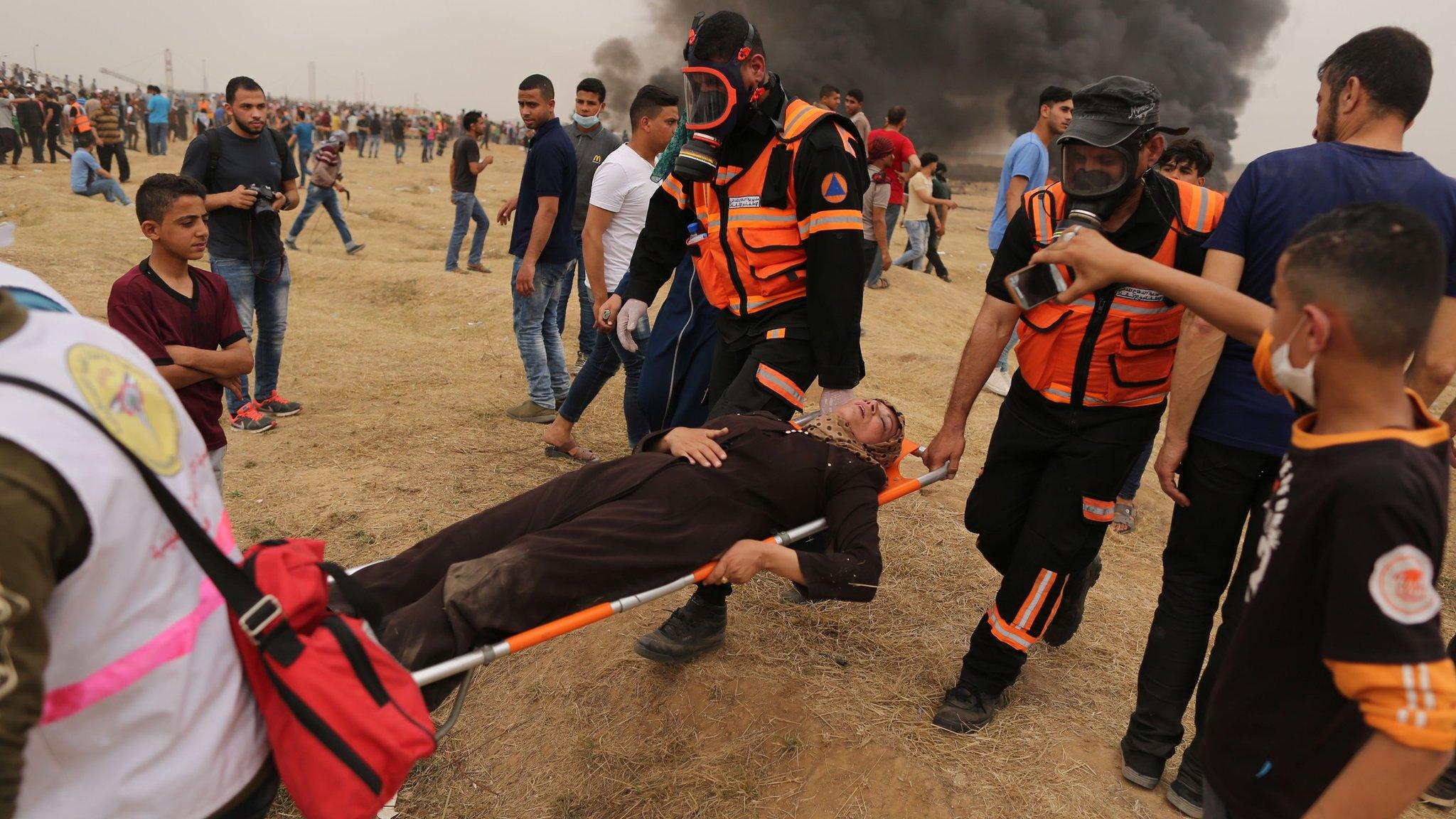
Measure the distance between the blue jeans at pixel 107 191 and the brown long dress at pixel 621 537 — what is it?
48.0 feet

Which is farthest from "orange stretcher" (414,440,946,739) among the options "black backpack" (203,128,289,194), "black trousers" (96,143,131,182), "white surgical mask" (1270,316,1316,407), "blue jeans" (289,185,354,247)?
"black trousers" (96,143,131,182)

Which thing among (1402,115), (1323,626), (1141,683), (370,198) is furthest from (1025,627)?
(370,198)

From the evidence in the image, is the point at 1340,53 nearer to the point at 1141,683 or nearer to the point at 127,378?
the point at 1141,683

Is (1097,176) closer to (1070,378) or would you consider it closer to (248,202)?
(1070,378)

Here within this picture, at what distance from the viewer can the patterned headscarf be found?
10.3 ft

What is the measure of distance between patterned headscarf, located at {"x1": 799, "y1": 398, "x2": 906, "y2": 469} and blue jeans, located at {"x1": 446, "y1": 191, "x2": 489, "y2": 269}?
8.19m

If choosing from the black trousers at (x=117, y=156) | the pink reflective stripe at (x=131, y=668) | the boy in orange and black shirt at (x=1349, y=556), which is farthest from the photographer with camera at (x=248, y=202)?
the black trousers at (x=117, y=156)

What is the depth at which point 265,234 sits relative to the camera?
5.45m

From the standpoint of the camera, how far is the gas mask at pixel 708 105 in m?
3.21

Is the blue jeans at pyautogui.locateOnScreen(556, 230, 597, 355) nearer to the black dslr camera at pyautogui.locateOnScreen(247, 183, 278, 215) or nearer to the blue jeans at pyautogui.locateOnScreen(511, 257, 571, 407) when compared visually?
the blue jeans at pyautogui.locateOnScreen(511, 257, 571, 407)

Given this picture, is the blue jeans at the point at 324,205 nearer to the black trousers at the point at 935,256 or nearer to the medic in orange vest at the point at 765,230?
the black trousers at the point at 935,256

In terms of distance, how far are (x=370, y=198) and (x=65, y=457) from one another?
18831mm

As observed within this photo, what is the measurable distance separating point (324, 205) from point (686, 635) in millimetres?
10013

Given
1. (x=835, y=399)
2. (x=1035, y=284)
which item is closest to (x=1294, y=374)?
(x=1035, y=284)
